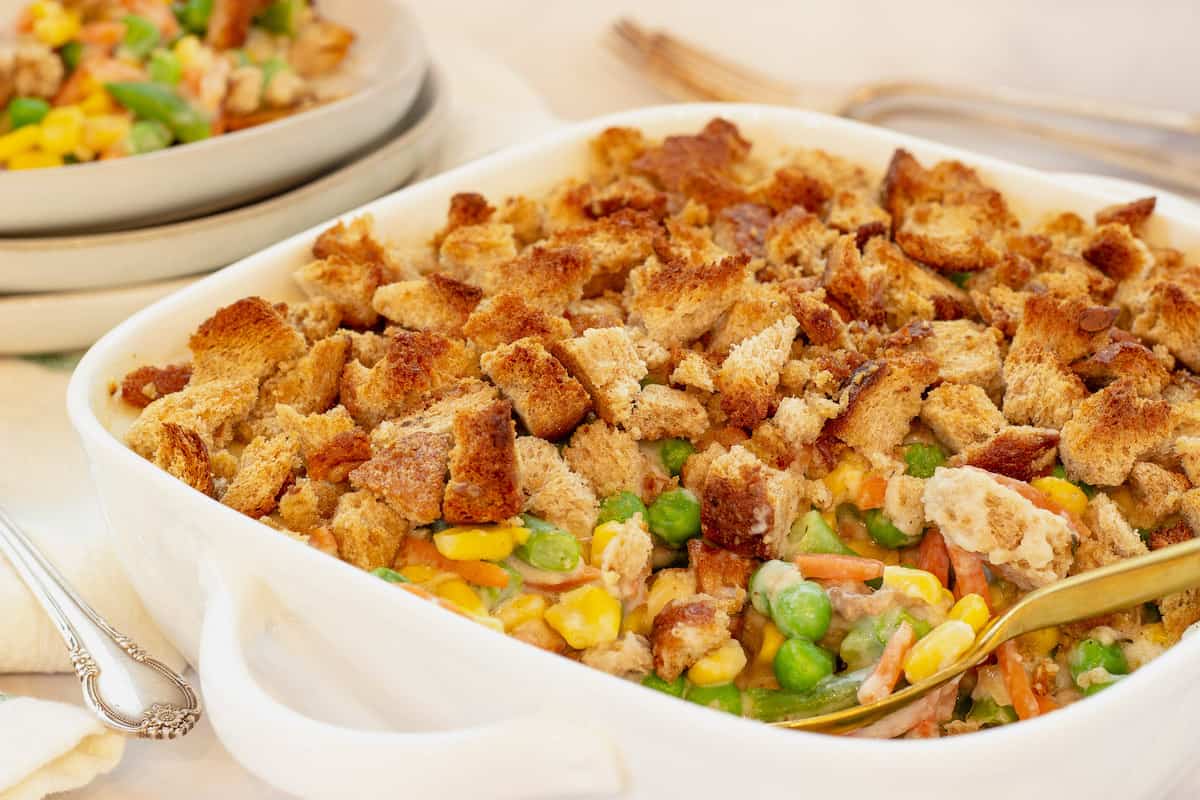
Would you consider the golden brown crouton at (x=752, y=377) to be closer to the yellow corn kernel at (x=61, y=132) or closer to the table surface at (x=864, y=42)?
the yellow corn kernel at (x=61, y=132)

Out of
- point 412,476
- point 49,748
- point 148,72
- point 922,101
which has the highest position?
point 412,476

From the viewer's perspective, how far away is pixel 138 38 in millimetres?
3404

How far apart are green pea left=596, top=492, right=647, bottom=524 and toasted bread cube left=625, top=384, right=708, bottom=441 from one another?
109 mm

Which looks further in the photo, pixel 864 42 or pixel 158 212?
pixel 864 42

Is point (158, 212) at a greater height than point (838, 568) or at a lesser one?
lesser

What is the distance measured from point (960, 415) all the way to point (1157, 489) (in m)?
0.30

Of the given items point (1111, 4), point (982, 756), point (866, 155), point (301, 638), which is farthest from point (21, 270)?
point (1111, 4)

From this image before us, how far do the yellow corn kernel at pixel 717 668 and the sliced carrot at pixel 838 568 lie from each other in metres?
0.17

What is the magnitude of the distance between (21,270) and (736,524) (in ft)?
5.43

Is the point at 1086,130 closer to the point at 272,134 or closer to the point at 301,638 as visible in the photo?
the point at 272,134

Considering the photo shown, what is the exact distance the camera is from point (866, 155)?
286cm

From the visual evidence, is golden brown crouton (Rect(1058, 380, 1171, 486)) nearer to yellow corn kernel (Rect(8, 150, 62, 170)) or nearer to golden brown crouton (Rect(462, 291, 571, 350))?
golden brown crouton (Rect(462, 291, 571, 350))

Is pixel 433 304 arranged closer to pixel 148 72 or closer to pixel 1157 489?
pixel 1157 489

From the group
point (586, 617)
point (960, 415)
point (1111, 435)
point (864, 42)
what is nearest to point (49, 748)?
point (586, 617)
